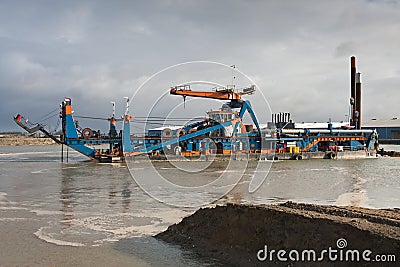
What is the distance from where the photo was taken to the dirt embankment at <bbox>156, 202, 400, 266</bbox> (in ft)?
19.6

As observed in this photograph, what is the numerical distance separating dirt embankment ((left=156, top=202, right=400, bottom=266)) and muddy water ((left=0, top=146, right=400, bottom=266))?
1.70 ft

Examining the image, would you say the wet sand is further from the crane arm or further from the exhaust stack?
the exhaust stack

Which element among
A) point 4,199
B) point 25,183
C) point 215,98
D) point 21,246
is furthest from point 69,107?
point 21,246

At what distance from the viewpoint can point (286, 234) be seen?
6.93 meters

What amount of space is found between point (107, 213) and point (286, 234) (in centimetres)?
704

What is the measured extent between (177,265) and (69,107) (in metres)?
35.0

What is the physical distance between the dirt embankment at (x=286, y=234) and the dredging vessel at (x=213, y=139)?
30.5 meters

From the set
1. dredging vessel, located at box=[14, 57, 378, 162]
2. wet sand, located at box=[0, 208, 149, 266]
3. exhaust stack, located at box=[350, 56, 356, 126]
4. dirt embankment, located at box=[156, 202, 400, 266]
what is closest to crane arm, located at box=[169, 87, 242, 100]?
dredging vessel, located at box=[14, 57, 378, 162]

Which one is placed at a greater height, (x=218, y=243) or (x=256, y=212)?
(x=256, y=212)

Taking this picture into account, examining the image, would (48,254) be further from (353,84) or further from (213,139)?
(353,84)

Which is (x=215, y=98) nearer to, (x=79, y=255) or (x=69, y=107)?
(x=69, y=107)

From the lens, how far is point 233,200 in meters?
15.5

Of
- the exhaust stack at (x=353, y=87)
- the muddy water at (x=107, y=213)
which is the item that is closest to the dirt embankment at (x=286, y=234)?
the muddy water at (x=107, y=213)

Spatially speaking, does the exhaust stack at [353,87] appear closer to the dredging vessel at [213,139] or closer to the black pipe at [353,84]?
the black pipe at [353,84]
